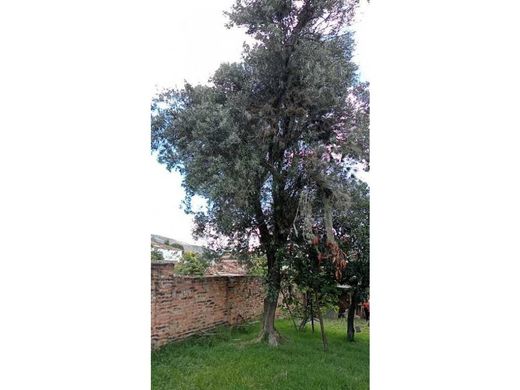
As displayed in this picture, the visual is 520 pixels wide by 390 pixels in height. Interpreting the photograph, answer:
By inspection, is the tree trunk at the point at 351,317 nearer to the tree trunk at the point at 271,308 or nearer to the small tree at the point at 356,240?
the small tree at the point at 356,240

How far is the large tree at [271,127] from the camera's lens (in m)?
2.30

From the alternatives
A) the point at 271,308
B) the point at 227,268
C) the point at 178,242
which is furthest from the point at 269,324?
the point at 178,242

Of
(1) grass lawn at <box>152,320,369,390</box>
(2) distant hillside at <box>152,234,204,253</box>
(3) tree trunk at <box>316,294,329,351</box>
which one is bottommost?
(1) grass lawn at <box>152,320,369,390</box>

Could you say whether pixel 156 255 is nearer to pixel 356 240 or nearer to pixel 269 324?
pixel 269 324

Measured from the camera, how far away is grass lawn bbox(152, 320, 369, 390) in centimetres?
206

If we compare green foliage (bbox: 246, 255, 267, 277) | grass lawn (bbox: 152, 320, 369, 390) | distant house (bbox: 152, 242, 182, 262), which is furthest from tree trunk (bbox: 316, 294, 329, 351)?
distant house (bbox: 152, 242, 182, 262)

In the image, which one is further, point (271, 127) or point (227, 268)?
point (227, 268)

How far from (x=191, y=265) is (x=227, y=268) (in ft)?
0.86

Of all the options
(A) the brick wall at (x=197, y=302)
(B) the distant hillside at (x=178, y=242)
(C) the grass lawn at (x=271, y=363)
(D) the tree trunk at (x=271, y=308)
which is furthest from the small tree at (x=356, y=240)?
Result: (B) the distant hillside at (x=178, y=242)

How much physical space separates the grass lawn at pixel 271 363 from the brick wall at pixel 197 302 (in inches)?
4.9

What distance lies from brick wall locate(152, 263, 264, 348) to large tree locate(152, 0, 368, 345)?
0.18 meters

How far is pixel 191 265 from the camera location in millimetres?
2715

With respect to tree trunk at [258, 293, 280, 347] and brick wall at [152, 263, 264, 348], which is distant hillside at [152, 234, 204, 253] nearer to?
brick wall at [152, 263, 264, 348]
